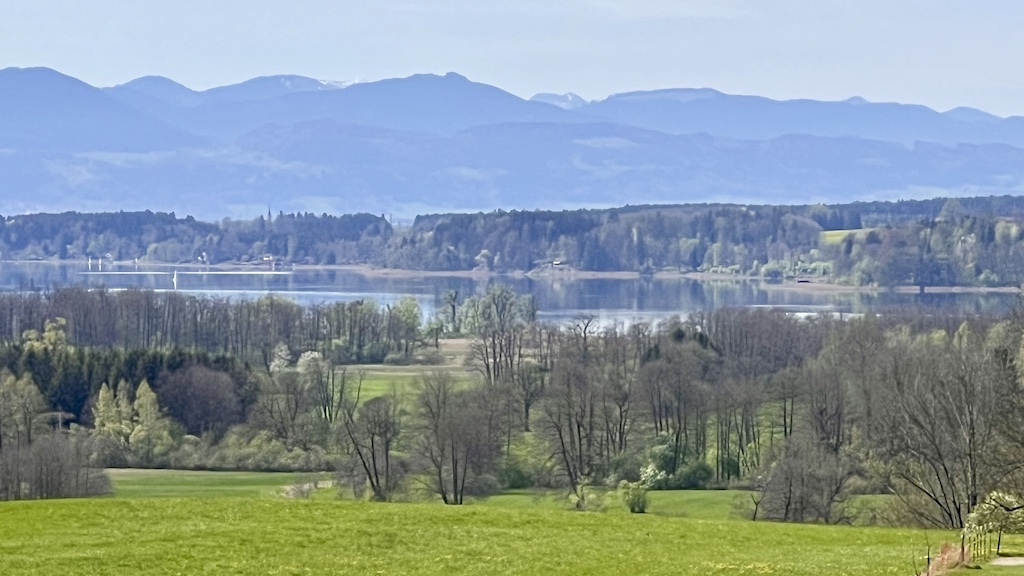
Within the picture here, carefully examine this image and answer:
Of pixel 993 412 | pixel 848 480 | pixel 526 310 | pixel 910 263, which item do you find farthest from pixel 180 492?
pixel 910 263

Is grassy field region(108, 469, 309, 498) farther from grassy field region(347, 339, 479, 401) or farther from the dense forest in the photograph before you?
grassy field region(347, 339, 479, 401)

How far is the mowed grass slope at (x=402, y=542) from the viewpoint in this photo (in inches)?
925

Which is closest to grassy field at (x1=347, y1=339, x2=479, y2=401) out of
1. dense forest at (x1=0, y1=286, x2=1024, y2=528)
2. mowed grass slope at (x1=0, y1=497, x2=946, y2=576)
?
dense forest at (x1=0, y1=286, x2=1024, y2=528)

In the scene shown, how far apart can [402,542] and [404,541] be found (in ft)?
0.23

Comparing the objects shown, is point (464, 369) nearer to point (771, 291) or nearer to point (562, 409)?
point (562, 409)

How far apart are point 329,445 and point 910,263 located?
147014mm

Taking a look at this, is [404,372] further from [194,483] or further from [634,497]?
[634,497]

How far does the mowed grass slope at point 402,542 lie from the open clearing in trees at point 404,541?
0.10ft

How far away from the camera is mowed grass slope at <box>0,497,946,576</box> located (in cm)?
2348

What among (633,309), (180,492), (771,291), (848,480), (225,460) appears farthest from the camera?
(771,291)

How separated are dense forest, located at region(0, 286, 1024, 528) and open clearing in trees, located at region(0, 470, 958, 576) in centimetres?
713

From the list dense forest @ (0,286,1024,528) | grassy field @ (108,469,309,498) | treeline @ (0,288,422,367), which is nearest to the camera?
dense forest @ (0,286,1024,528)

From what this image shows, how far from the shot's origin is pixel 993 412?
115 ft

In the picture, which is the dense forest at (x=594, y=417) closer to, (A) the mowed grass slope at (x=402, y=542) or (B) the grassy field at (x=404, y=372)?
(B) the grassy field at (x=404, y=372)
